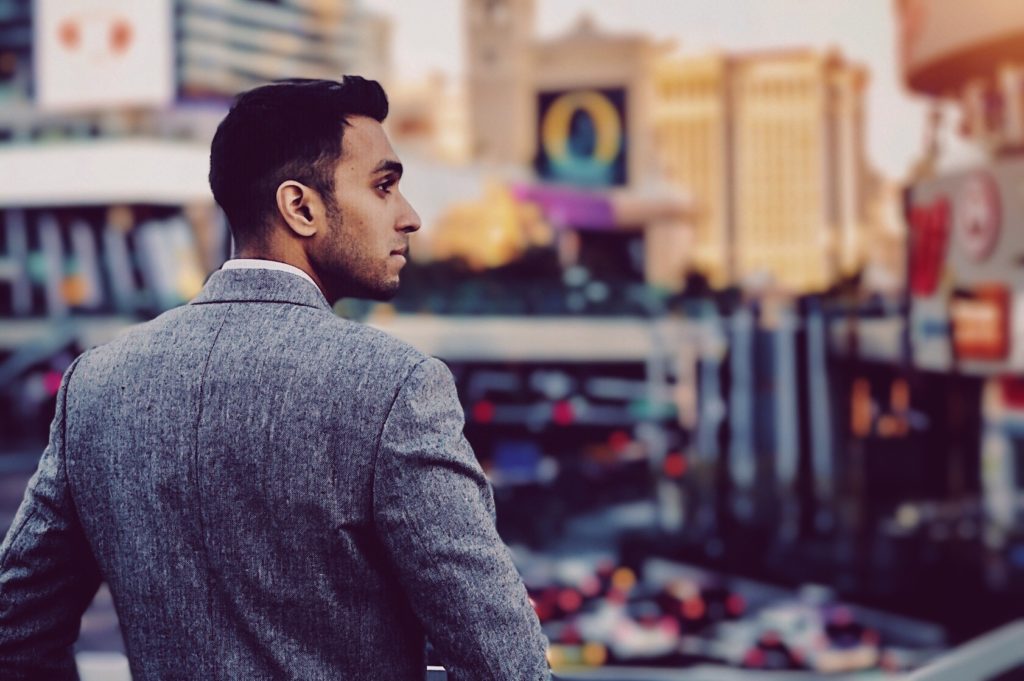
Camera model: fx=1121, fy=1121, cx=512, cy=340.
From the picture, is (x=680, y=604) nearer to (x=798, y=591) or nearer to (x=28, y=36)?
(x=798, y=591)

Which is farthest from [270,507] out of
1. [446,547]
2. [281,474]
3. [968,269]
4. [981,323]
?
[981,323]

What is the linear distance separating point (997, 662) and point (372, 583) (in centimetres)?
125

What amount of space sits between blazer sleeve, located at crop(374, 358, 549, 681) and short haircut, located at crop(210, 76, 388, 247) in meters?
0.19

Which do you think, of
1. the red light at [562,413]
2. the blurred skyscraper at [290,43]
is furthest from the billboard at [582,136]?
the red light at [562,413]

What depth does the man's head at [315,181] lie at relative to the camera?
2.70 ft

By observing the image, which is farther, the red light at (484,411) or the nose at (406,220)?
the red light at (484,411)

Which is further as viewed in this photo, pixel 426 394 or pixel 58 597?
pixel 58 597

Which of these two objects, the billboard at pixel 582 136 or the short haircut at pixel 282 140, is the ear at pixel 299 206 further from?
the billboard at pixel 582 136

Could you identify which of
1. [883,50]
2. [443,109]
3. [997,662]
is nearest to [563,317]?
[883,50]

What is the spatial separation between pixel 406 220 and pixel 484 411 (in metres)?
20.5

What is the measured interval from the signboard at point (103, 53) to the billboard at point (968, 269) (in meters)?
11.9

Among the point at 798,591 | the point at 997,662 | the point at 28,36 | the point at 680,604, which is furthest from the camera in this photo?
the point at 28,36

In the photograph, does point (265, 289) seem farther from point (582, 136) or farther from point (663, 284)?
point (582, 136)

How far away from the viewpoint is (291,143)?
2.70ft
